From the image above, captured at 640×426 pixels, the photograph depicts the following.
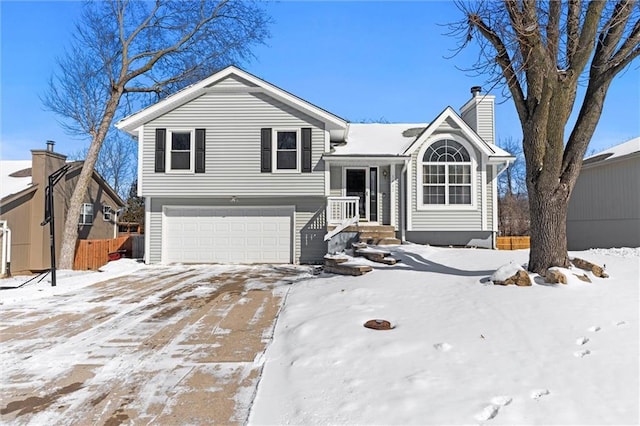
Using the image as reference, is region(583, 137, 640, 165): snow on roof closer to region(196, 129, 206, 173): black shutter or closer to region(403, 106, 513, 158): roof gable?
region(403, 106, 513, 158): roof gable

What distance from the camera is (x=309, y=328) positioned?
209 inches

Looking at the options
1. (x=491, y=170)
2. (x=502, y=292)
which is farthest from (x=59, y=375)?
(x=491, y=170)

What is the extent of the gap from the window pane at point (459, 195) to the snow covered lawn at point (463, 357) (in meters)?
7.84

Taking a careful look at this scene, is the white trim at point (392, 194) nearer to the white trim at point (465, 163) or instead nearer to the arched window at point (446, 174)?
the white trim at point (465, 163)

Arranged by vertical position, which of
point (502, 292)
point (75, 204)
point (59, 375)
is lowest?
point (59, 375)

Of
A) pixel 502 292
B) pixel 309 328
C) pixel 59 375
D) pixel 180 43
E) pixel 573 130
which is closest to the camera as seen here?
pixel 59 375

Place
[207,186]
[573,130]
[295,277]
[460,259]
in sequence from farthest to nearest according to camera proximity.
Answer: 1. [207,186]
2. [295,277]
3. [460,259]
4. [573,130]

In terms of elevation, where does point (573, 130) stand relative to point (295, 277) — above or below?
above

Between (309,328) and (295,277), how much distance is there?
17.5ft

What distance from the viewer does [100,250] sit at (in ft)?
55.8

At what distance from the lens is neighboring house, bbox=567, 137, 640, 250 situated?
560 inches

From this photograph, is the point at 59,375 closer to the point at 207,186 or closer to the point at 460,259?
the point at 460,259

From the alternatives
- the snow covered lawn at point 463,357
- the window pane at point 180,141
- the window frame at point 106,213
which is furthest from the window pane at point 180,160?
the snow covered lawn at point 463,357

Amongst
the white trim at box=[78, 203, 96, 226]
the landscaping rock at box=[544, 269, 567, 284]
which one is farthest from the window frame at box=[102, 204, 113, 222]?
the landscaping rock at box=[544, 269, 567, 284]
